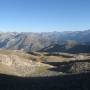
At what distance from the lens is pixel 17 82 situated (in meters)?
59.4

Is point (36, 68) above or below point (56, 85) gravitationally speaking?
above

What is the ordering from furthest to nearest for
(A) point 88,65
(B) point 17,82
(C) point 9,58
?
(C) point 9,58 → (A) point 88,65 → (B) point 17,82

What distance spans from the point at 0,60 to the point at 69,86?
65.3 metres

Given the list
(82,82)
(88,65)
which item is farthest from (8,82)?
(88,65)

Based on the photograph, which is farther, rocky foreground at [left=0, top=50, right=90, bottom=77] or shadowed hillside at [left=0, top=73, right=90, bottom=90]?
rocky foreground at [left=0, top=50, right=90, bottom=77]

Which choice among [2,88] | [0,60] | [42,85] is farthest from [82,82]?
[0,60]

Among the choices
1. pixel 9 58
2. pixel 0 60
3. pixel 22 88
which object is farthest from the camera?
pixel 9 58

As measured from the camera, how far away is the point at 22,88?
5225cm

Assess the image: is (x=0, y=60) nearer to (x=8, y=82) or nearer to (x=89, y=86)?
(x=8, y=82)

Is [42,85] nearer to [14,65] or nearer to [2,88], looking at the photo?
[2,88]

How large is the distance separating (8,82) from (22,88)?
8.23 meters

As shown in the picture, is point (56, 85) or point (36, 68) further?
point (36, 68)

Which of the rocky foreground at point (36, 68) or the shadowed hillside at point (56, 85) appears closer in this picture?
the shadowed hillside at point (56, 85)

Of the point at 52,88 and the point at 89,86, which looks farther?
the point at 52,88
